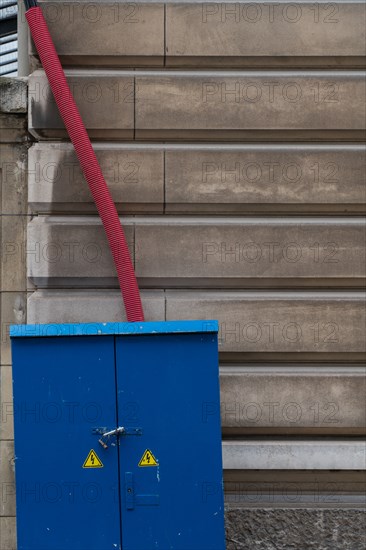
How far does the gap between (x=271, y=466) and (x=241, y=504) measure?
0.40 meters

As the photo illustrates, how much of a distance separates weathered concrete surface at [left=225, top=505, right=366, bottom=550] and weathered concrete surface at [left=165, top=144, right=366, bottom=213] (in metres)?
2.50

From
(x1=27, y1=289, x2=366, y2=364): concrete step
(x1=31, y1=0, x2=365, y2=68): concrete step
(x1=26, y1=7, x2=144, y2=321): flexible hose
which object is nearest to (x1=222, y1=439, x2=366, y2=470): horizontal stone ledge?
(x1=27, y1=289, x2=366, y2=364): concrete step

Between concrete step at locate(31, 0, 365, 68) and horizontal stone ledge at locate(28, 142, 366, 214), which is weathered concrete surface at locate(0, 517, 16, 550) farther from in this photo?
concrete step at locate(31, 0, 365, 68)

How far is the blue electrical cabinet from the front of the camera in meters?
4.98

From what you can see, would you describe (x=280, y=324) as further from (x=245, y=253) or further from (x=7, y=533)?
(x=7, y=533)

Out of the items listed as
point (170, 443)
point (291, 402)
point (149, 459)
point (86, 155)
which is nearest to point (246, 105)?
point (86, 155)

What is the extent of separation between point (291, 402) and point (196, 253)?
1.46m

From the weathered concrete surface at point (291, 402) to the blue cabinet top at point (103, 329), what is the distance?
1.30 m

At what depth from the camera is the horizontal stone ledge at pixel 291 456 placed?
20.1 feet

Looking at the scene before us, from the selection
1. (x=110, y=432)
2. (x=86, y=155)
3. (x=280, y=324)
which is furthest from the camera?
(x=280, y=324)

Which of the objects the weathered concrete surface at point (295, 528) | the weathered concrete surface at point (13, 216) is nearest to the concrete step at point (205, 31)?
the weathered concrete surface at point (13, 216)

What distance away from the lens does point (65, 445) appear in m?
5.02

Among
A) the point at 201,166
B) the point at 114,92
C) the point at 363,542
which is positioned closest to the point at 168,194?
the point at 201,166

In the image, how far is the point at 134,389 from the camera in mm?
5027
